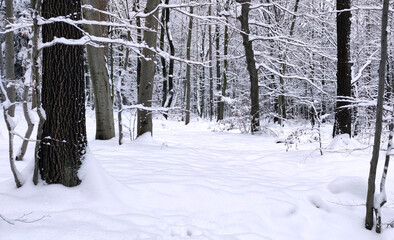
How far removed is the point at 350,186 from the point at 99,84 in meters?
5.42

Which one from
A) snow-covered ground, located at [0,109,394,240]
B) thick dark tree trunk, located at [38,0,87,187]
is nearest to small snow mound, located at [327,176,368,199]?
snow-covered ground, located at [0,109,394,240]

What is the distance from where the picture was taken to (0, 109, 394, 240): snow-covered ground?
Answer: 2324 millimetres

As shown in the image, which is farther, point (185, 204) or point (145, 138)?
point (145, 138)

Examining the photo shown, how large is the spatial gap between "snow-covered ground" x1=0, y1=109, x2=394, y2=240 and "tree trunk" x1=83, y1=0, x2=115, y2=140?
1.90m

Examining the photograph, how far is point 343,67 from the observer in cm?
576

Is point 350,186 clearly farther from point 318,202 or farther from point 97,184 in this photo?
point 97,184

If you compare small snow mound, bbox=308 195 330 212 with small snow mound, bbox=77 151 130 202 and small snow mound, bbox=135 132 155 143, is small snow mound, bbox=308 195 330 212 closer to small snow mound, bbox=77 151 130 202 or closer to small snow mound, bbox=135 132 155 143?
small snow mound, bbox=77 151 130 202

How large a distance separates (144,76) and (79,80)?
13.3 ft

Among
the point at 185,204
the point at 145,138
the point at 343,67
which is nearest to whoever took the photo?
the point at 185,204

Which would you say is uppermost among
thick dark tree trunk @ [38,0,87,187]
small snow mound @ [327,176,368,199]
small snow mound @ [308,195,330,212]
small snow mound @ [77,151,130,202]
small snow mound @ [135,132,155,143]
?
thick dark tree trunk @ [38,0,87,187]

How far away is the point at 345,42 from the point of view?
5.76 meters

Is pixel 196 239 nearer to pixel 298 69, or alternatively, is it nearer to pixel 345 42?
pixel 345 42

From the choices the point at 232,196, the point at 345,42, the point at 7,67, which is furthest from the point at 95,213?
the point at 7,67

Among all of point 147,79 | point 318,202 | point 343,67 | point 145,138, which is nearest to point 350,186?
point 318,202
